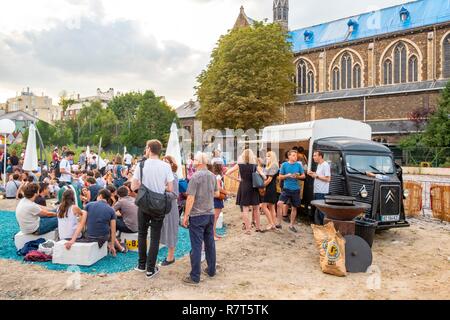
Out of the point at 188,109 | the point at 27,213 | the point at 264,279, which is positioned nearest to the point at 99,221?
the point at 27,213

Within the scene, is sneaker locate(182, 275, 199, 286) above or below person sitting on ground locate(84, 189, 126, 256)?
below

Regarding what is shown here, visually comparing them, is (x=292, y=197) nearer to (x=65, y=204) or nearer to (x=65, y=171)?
(x=65, y=204)

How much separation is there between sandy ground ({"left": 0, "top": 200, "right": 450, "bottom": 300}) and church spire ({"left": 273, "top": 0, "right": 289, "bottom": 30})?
2031 inches

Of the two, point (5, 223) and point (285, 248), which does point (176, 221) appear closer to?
point (285, 248)

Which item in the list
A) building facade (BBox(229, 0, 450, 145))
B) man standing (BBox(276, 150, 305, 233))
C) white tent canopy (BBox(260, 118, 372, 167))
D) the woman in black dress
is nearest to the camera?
the woman in black dress

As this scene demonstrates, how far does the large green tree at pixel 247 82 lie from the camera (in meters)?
33.5

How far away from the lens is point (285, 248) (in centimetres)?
827

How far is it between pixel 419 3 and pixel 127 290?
45689 millimetres

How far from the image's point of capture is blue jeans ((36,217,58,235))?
7555mm

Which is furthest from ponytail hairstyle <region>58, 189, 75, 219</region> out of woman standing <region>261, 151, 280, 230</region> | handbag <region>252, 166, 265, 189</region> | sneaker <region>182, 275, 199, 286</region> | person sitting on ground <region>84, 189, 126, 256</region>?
woman standing <region>261, 151, 280, 230</region>

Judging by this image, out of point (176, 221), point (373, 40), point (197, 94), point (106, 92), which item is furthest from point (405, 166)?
point (106, 92)

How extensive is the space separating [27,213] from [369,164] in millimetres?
7731

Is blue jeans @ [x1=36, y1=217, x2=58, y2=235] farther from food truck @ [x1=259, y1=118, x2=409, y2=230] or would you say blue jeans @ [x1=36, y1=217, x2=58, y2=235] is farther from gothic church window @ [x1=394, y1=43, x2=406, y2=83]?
gothic church window @ [x1=394, y1=43, x2=406, y2=83]

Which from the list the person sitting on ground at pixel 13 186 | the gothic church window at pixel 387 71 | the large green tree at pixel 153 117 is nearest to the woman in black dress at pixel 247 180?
the person sitting on ground at pixel 13 186
